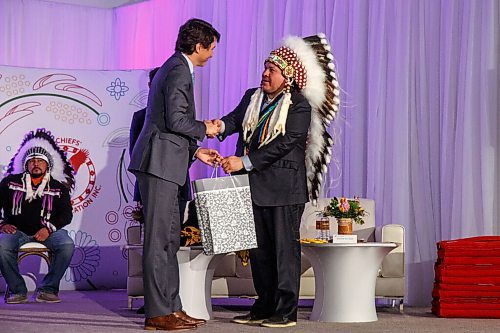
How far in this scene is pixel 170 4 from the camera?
827 centimetres

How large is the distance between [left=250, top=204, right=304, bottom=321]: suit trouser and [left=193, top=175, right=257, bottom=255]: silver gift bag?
0.20m

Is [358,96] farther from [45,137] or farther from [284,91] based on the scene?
[45,137]

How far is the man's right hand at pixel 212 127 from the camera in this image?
4711 millimetres

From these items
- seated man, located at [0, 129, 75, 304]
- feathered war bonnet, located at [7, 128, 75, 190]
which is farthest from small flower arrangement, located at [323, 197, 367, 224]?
feathered war bonnet, located at [7, 128, 75, 190]

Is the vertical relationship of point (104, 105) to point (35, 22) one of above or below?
below

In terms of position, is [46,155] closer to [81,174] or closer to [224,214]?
[81,174]

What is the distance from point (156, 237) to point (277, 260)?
70cm

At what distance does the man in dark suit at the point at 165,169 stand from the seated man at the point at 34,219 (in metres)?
2.26

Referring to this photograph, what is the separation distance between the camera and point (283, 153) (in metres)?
4.76

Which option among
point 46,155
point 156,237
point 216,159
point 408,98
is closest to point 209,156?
point 216,159

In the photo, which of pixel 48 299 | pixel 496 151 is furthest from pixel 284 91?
pixel 48 299

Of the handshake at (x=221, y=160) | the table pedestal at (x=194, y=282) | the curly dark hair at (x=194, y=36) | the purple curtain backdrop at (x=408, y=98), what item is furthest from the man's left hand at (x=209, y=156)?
the purple curtain backdrop at (x=408, y=98)

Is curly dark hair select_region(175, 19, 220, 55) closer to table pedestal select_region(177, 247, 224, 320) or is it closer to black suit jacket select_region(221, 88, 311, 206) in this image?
black suit jacket select_region(221, 88, 311, 206)

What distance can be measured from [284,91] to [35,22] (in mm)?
4192
